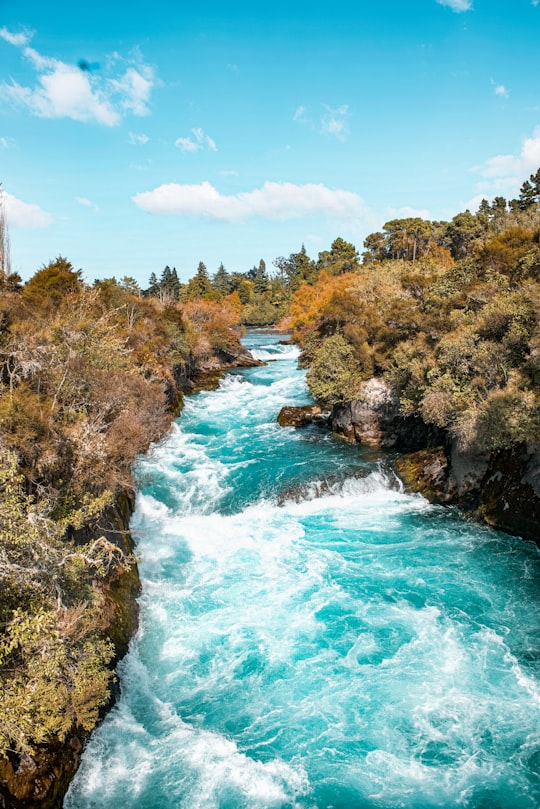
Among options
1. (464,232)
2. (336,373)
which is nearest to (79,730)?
(336,373)

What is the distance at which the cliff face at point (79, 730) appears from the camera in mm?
8305

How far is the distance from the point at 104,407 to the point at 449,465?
1604 cm

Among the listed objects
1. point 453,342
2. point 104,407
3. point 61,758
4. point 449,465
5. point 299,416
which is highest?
point 453,342

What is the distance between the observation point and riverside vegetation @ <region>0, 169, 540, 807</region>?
8.37 metres

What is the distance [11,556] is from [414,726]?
31.3ft

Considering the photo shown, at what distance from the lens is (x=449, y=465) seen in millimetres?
22984

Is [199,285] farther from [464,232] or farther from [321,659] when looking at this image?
[321,659]

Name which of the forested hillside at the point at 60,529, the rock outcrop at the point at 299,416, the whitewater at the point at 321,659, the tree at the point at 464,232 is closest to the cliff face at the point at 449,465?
the whitewater at the point at 321,659

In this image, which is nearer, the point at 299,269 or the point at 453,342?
the point at 453,342

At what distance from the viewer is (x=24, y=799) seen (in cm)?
828

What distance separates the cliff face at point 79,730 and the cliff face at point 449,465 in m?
13.8

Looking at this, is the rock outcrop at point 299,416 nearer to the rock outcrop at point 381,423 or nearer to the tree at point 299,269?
the rock outcrop at point 381,423

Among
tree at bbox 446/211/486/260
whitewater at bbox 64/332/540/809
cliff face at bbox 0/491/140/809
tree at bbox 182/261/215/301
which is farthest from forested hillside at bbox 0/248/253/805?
tree at bbox 182/261/215/301

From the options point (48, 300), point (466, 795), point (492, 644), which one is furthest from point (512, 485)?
point (48, 300)
